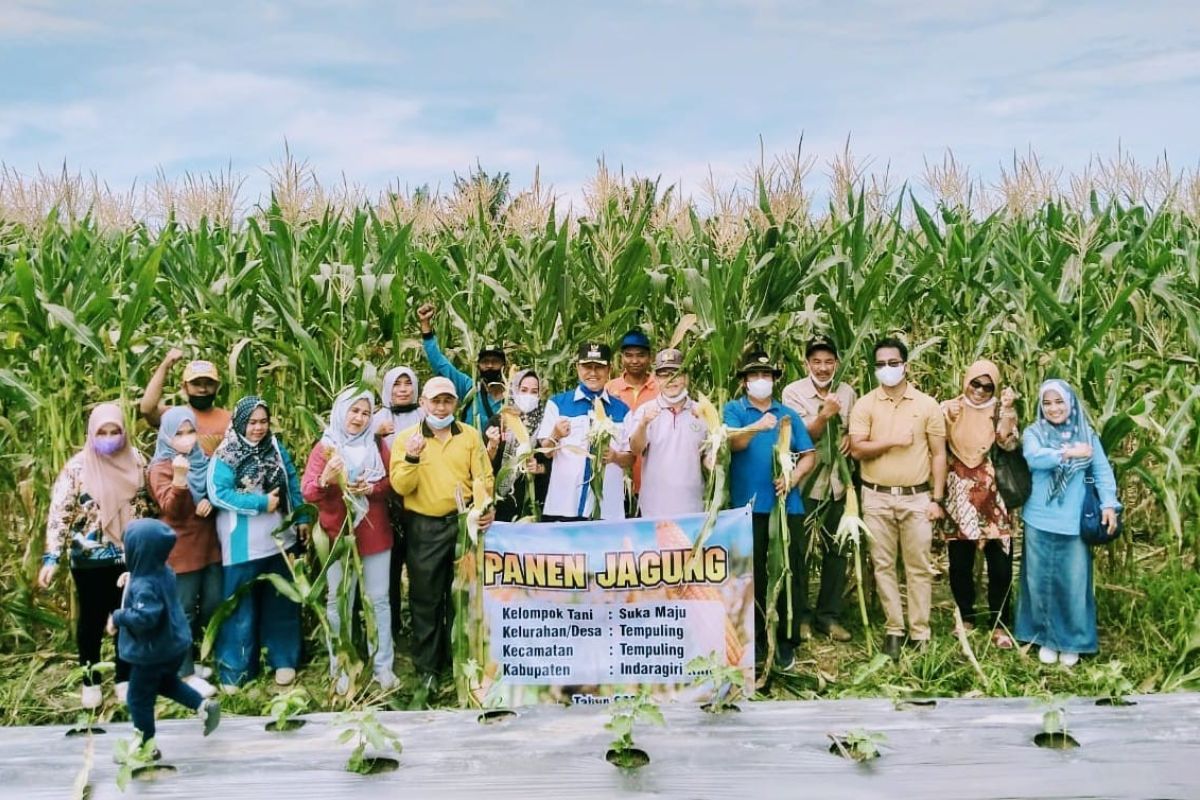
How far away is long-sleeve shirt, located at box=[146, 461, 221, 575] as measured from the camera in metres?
4.51

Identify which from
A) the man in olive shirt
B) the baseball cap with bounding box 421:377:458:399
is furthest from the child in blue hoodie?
the man in olive shirt

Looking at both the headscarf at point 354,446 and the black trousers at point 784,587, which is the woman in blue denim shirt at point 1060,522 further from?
the headscarf at point 354,446

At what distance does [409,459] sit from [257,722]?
1596 millimetres

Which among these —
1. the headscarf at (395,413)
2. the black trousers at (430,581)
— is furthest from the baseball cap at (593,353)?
the black trousers at (430,581)

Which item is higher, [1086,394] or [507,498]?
[1086,394]

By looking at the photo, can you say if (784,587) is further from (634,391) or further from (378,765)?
(378,765)

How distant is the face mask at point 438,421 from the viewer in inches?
174

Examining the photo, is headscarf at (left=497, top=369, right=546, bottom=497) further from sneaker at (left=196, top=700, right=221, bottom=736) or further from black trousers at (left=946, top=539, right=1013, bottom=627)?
black trousers at (left=946, top=539, right=1013, bottom=627)

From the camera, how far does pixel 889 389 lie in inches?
192

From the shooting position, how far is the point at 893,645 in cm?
497

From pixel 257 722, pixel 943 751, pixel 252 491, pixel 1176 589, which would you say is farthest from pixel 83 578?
pixel 1176 589

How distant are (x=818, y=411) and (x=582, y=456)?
4.28ft

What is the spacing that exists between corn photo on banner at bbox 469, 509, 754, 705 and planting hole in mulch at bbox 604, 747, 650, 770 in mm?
1346

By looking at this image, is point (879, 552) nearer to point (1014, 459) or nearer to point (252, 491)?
point (1014, 459)
